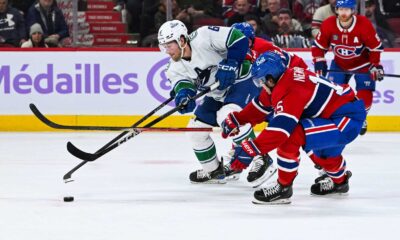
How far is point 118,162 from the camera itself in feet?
23.5

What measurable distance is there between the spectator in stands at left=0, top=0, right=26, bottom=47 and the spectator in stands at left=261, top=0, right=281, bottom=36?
2.24m

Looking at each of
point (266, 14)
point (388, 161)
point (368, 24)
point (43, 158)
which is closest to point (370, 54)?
point (368, 24)

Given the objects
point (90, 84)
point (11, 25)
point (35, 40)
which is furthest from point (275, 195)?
point (11, 25)

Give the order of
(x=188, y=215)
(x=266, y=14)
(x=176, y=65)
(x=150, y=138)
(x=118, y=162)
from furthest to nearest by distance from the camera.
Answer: (x=266, y=14) → (x=150, y=138) → (x=118, y=162) → (x=176, y=65) → (x=188, y=215)

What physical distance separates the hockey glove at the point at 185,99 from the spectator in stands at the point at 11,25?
386 cm

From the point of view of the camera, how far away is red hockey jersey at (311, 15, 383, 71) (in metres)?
7.62

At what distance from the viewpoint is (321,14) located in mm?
9367

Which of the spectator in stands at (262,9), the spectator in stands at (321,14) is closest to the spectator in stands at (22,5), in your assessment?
the spectator in stands at (262,9)

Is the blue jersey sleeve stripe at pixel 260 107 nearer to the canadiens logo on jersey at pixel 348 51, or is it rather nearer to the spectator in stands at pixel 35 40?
the canadiens logo on jersey at pixel 348 51

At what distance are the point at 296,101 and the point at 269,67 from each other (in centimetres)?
21

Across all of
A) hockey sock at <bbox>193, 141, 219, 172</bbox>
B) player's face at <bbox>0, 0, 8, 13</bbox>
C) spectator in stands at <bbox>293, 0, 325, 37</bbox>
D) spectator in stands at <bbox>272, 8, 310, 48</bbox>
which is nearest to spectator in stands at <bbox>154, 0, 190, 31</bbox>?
spectator in stands at <bbox>272, 8, 310, 48</bbox>

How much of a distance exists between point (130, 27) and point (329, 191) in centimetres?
438

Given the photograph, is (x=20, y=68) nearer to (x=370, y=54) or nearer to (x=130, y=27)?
(x=130, y=27)

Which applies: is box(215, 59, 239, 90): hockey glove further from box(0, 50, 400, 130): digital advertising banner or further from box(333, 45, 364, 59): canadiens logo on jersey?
box(0, 50, 400, 130): digital advertising banner
